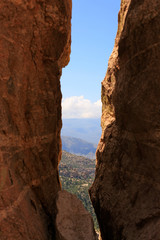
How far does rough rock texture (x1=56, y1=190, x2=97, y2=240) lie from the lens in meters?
10.1

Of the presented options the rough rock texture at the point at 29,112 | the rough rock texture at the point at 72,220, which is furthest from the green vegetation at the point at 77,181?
the rough rock texture at the point at 29,112

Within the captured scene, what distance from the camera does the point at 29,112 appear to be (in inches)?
434

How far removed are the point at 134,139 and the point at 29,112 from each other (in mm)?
5808

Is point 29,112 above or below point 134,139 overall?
above

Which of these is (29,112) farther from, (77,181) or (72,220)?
(77,181)

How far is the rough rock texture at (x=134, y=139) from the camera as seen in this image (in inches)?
414

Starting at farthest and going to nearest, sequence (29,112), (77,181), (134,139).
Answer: (77,181) → (134,139) → (29,112)

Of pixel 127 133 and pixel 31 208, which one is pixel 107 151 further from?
pixel 31 208

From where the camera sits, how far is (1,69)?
8812 millimetres

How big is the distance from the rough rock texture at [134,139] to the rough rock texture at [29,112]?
3.52 metres

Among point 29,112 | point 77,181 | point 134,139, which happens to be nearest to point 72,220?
point 134,139

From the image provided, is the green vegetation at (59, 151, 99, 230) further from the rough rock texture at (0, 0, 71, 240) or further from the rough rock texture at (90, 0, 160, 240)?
the rough rock texture at (0, 0, 71, 240)

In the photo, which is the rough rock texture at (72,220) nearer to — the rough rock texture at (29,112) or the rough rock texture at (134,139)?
the rough rock texture at (29,112)

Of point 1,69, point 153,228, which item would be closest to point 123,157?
point 153,228
